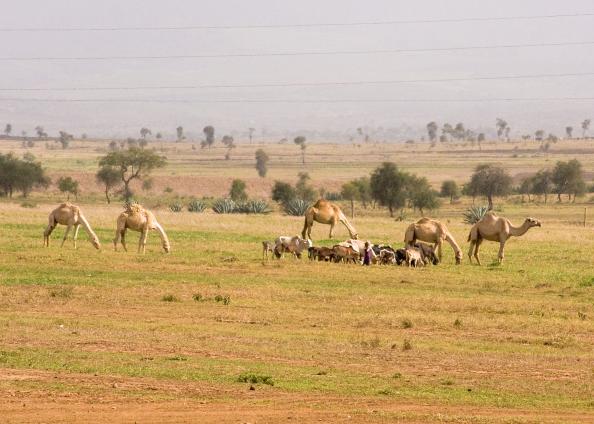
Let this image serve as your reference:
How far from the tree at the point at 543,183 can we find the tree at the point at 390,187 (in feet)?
74.8

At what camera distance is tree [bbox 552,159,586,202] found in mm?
95312

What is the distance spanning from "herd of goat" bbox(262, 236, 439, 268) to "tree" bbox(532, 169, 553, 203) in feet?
220

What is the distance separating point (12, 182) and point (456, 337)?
7068 centimetres

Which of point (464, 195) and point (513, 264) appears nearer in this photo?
point (513, 264)

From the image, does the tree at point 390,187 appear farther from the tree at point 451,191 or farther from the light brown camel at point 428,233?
the light brown camel at point 428,233

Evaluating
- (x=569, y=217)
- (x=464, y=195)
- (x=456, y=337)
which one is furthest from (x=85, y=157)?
(x=456, y=337)

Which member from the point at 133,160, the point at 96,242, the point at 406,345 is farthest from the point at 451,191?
the point at 406,345

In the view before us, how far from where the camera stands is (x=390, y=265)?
3122cm

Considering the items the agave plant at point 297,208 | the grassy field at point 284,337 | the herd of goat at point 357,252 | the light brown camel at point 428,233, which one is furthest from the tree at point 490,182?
the herd of goat at point 357,252

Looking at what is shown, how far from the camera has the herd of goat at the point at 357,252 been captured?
103ft

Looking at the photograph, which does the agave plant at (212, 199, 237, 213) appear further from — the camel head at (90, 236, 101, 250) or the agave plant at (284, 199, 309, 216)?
the camel head at (90, 236, 101, 250)

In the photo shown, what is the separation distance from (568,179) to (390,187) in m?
24.1

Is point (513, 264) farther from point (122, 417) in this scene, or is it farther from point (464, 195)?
point (464, 195)

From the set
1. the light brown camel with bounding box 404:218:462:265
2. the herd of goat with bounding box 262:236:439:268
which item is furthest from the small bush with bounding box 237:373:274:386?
the light brown camel with bounding box 404:218:462:265
